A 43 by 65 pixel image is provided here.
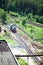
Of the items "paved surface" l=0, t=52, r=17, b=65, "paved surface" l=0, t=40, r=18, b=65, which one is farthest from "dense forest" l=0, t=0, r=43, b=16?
"paved surface" l=0, t=52, r=17, b=65

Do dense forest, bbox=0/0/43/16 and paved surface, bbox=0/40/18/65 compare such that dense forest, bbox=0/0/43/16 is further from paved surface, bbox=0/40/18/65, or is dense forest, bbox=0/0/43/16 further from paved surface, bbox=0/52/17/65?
paved surface, bbox=0/52/17/65

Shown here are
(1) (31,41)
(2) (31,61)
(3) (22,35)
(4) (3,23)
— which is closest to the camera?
(2) (31,61)

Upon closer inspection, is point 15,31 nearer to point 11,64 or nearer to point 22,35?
point 22,35

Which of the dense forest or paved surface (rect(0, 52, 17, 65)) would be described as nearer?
paved surface (rect(0, 52, 17, 65))

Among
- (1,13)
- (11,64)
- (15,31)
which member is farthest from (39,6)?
(11,64)

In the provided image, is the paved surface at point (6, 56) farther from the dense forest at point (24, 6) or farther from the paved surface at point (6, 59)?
the dense forest at point (24, 6)

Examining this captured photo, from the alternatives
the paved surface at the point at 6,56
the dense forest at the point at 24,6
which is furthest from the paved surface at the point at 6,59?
the dense forest at the point at 24,6

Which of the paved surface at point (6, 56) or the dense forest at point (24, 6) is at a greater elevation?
the paved surface at point (6, 56)

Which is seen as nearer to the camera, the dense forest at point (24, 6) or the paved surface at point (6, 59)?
the paved surface at point (6, 59)
